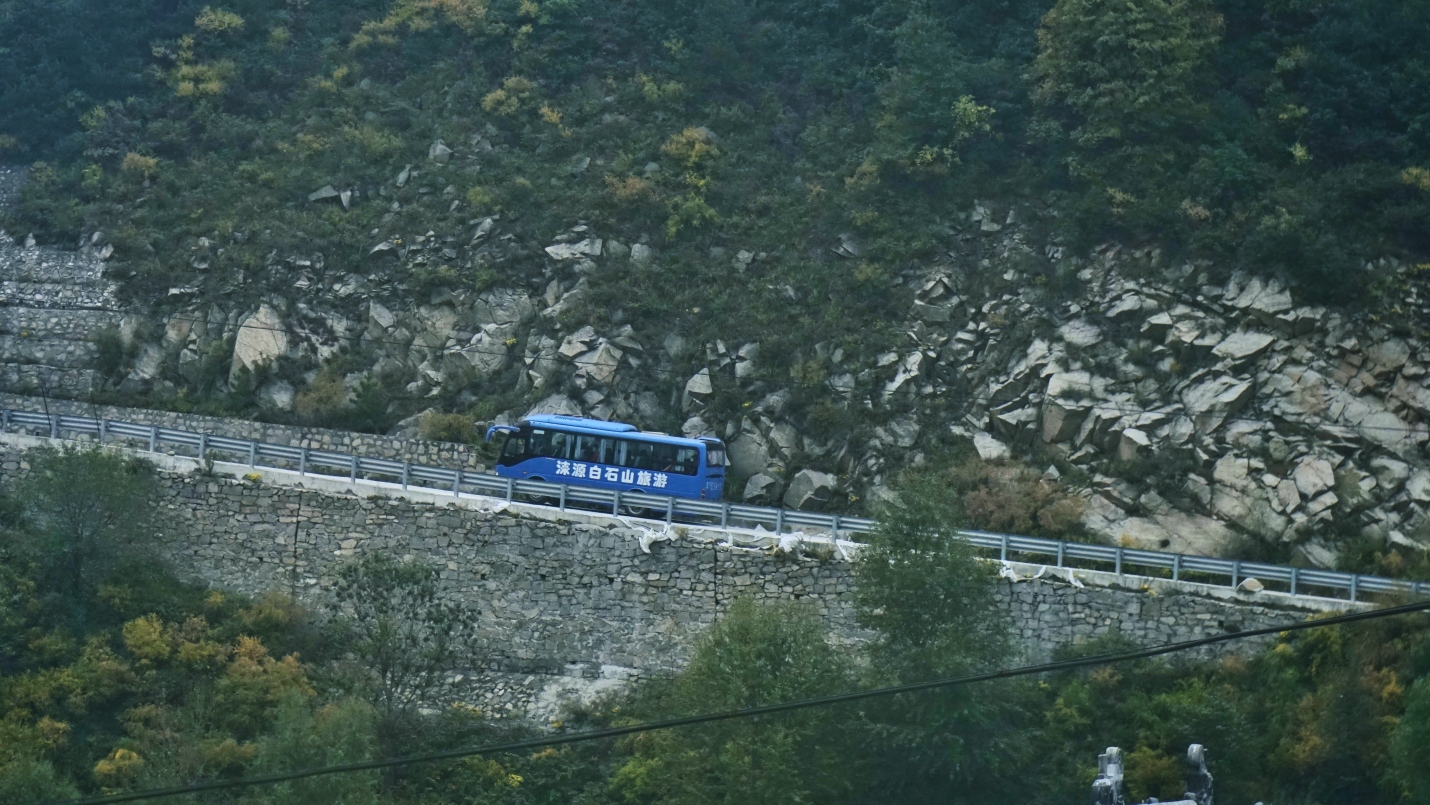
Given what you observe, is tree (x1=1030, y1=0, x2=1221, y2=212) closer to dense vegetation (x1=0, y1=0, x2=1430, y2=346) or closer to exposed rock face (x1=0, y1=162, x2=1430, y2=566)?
dense vegetation (x1=0, y1=0, x2=1430, y2=346)

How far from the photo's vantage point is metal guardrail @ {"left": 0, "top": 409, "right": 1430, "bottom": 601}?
98.8ft

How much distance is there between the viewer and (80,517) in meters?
31.8

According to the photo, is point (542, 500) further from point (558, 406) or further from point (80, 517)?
point (80, 517)

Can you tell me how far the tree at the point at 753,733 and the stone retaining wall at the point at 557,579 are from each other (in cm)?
264

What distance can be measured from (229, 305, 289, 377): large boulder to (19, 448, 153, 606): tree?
6210 millimetres

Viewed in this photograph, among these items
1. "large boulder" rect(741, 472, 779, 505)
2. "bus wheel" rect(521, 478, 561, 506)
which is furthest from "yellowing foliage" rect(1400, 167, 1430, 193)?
"bus wheel" rect(521, 478, 561, 506)

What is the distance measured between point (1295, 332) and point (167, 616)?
21.2 metres

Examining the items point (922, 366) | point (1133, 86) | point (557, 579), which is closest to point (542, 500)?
point (557, 579)

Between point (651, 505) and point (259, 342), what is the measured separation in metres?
11.0

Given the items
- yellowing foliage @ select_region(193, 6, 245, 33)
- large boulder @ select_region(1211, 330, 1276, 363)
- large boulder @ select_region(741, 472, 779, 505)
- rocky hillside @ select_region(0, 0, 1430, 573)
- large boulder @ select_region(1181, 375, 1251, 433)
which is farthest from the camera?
yellowing foliage @ select_region(193, 6, 245, 33)

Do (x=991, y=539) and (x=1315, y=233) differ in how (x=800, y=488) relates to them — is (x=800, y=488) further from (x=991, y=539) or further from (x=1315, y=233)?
(x=1315, y=233)

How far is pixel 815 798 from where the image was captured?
2662 centimetres

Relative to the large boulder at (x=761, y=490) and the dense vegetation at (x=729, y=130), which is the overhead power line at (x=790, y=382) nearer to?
the dense vegetation at (x=729, y=130)

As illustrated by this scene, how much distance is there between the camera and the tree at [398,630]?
2988cm
